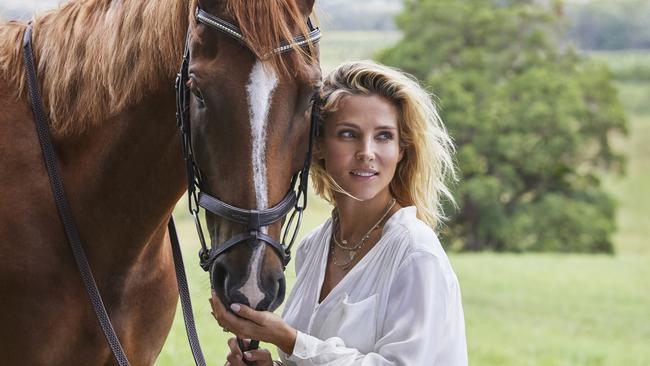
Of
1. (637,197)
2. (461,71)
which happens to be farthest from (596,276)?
(637,197)

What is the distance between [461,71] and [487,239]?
4272mm

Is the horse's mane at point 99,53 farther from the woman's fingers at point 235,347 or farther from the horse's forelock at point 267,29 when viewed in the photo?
the woman's fingers at point 235,347

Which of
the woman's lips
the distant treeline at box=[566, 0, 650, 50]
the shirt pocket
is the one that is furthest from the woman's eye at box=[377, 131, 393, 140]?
the distant treeline at box=[566, 0, 650, 50]

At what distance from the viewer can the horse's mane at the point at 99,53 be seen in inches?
92.2

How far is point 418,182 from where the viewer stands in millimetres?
2547

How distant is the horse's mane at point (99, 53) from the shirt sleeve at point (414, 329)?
2.28 ft

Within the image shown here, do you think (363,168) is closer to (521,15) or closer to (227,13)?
(227,13)

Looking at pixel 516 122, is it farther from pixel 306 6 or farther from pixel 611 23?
pixel 306 6

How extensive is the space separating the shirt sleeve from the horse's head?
0.75ft

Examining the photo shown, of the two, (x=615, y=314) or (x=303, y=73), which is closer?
(x=303, y=73)

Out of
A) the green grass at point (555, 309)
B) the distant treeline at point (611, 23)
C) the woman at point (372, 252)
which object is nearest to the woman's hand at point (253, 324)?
the woman at point (372, 252)

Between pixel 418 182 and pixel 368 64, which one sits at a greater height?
pixel 368 64

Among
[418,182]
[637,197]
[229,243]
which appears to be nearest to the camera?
[229,243]

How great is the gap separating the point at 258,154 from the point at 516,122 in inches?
777
